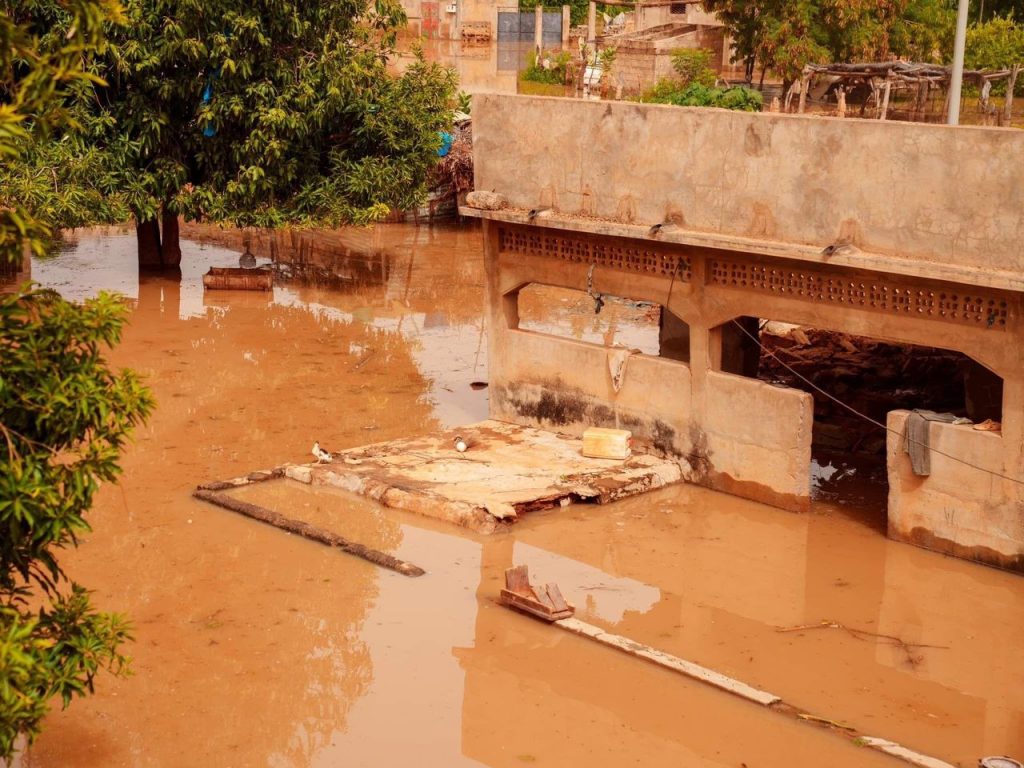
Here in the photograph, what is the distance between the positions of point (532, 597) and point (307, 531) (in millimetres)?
2368

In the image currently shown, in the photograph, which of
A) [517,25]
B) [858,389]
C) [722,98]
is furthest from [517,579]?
[517,25]

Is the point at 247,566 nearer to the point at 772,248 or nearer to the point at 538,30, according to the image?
the point at 772,248

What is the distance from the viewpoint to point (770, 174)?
465 inches

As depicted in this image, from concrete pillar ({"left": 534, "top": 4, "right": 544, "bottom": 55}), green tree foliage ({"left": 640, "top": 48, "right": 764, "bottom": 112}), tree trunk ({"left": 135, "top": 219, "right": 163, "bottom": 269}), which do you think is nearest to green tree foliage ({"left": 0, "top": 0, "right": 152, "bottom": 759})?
tree trunk ({"left": 135, "top": 219, "right": 163, "bottom": 269})

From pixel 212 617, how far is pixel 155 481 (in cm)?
314

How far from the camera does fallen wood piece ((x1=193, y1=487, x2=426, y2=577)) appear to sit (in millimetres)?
11070

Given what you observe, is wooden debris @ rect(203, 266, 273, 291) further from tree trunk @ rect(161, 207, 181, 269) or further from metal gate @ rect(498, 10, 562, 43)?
metal gate @ rect(498, 10, 562, 43)

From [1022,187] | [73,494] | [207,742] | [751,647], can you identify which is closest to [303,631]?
[207,742]

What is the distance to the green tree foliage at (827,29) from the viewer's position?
31.4 m

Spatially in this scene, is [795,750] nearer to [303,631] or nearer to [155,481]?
[303,631]

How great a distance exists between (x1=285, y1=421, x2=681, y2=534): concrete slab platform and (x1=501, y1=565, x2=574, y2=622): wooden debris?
1.40 m

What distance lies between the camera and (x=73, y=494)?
5.55 m

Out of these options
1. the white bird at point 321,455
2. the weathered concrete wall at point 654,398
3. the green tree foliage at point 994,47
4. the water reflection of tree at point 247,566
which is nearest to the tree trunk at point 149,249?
the water reflection of tree at point 247,566

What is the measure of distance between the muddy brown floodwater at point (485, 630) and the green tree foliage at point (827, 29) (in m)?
19.3
